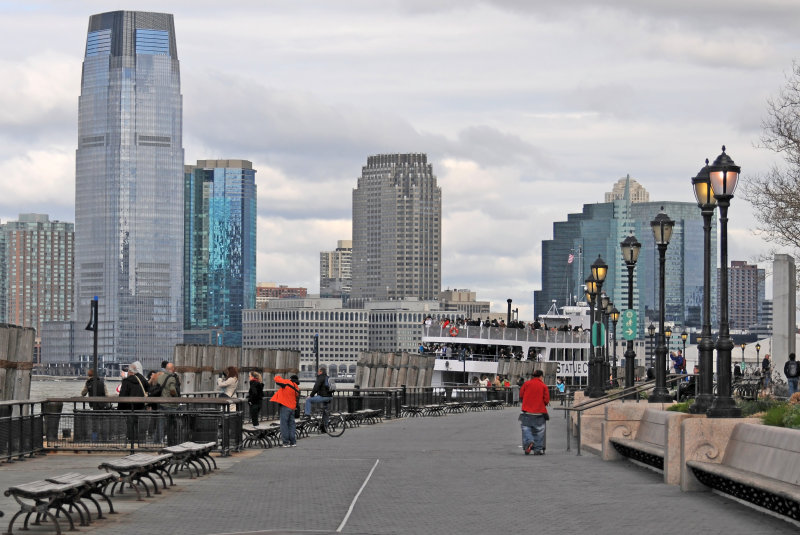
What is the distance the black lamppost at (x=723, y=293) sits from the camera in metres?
17.7

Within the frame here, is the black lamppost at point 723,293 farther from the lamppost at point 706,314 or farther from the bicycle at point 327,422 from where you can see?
the bicycle at point 327,422

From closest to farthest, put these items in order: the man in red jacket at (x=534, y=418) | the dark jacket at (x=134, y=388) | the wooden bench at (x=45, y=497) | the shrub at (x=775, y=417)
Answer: the wooden bench at (x=45, y=497) → the shrub at (x=775, y=417) → the man in red jacket at (x=534, y=418) → the dark jacket at (x=134, y=388)

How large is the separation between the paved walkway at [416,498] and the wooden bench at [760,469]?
0.67 ft

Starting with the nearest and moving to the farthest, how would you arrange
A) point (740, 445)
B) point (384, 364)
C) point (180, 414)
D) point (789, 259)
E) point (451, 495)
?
point (740, 445), point (451, 495), point (180, 414), point (789, 259), point (384, 364)

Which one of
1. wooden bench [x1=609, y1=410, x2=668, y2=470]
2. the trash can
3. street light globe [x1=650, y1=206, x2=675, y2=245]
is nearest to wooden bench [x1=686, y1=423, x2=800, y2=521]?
wooden bench [x1=609, y1=410, x2=668, y2=470]

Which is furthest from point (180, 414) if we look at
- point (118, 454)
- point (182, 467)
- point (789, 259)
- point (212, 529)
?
point (789, 259)

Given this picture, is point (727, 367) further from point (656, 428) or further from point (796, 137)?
point (796, 137)

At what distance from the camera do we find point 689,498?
17203 millimetres

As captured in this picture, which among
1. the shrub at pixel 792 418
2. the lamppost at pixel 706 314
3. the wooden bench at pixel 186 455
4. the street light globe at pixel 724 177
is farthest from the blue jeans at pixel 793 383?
the shrub at pixel 792 418

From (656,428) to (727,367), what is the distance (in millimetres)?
4036

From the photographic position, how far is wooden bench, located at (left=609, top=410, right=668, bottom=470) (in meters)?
20.7

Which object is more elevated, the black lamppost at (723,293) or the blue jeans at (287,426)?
the black lamppost at (723,293)

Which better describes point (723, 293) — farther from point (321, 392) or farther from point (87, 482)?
point (321, 392)

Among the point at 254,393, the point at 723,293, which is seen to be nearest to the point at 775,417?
the point at 723,293
